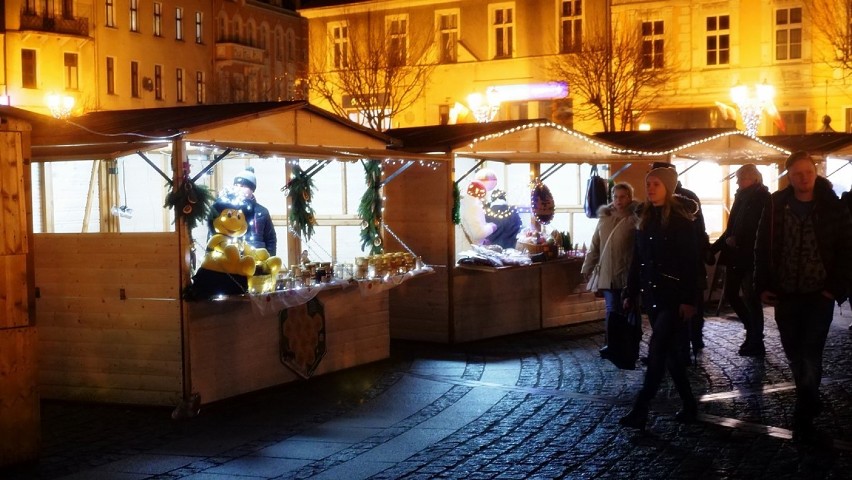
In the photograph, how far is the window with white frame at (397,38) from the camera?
42.2m

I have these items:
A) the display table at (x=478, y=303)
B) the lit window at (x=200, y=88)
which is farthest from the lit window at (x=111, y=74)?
the display table at (x=478, y=303)

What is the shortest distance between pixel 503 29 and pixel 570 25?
2677mm

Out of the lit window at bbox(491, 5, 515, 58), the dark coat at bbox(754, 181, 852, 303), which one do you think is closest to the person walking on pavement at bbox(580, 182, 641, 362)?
the dark coat at bbox(754, 181, 852, 303)

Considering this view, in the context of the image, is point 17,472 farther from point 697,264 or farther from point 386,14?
point 386,14

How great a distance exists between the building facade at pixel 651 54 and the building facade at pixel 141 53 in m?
6.70

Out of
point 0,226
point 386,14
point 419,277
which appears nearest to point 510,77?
point 386,14

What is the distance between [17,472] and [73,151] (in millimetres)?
3358

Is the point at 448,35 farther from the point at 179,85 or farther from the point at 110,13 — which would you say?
the point at 110,13

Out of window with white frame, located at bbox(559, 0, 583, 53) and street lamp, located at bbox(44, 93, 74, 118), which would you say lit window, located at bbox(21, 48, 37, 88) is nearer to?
street lamp, located at bbox(44, 93, 74, 118)

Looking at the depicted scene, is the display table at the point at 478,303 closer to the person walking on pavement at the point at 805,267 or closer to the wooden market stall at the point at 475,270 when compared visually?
the wooden market stall at the point at 475,270

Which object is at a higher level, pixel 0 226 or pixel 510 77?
pixel 510 77

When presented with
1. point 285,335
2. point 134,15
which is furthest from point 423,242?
point 134,15

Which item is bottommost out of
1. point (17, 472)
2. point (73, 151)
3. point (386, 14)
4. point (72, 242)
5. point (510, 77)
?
point (17, 472)

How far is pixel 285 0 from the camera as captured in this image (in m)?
61.5
